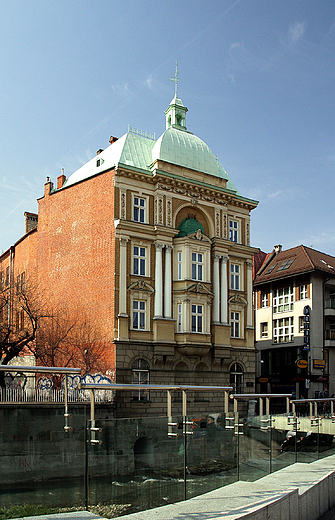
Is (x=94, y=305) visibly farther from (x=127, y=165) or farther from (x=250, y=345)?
(x=250, y=345)

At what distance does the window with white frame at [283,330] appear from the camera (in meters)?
55.8

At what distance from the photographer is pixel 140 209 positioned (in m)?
39.1

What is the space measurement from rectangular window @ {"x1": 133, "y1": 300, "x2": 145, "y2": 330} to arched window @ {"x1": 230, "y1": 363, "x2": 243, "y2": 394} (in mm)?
9054

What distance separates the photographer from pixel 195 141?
43.9 meters

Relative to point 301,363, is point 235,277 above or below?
above

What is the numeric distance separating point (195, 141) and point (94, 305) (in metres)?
15.7

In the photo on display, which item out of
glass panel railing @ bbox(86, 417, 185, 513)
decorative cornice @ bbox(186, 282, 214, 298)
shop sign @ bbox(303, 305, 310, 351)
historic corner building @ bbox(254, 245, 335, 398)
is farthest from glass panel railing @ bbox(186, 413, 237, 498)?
shop sign @ bbox(303, 305, 310, 351)

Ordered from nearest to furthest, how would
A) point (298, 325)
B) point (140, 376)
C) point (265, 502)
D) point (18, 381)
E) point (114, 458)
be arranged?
point (265, 502), point (114, 458), point (18, 381), point (140, 376), point (298, 325)

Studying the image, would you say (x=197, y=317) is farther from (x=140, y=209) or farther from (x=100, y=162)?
(x=100, y=162)

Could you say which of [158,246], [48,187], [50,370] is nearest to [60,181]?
[48,187]

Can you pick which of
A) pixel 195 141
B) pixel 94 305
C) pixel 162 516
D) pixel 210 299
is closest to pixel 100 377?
pixel 94 305

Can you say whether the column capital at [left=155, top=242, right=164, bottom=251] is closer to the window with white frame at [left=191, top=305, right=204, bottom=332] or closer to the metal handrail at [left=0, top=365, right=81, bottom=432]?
the window with white frame at [left=191, top=305, right=204, bottom=332]

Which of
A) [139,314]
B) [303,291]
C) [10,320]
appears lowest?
[10,320]

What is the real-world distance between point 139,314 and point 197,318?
15.0 ft
